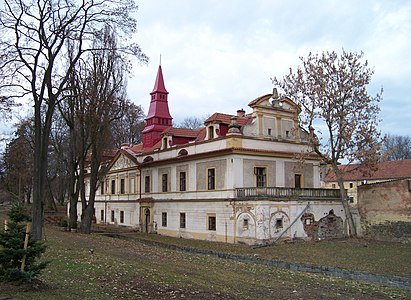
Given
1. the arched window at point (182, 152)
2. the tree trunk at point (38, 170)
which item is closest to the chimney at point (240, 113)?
the arched window at point (182, 152)

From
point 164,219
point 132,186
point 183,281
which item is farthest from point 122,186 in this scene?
point 183,281

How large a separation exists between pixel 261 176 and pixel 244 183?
4.96ft

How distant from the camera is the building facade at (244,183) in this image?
25.5 meters

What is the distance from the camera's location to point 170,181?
1320 inches

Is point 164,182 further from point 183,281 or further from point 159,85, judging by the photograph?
point 183,281

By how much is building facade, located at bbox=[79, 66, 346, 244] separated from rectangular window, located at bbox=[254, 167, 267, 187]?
0.07 m

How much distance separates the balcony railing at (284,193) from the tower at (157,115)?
15.1 metres

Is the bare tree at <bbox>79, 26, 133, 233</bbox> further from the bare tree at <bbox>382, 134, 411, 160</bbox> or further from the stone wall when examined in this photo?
the bare tree at <bbox>382, 134, 411, 160</bbox>

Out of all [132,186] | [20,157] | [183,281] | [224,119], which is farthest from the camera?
[20,157]

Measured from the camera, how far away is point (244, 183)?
27.1m

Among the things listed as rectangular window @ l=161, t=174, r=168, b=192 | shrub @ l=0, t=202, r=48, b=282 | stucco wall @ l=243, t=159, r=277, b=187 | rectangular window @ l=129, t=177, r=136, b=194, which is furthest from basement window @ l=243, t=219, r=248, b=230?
shrub @ l=0, t=202, r=48, b=282

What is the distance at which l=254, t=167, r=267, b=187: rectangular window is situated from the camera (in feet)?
91.1

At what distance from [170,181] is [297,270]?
60.0 ft

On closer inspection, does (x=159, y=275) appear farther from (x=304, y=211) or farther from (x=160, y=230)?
(x=160, y=230)
